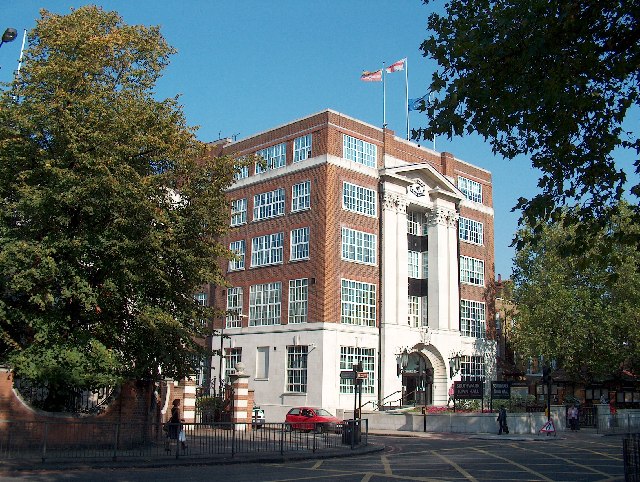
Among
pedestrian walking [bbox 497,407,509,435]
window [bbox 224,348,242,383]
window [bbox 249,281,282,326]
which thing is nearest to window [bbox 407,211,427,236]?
window [bbox 249,281,282,326]

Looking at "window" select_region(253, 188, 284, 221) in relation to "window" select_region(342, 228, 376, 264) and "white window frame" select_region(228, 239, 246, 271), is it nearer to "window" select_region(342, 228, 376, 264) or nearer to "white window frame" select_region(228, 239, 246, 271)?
"white window frame" select_region(228, 239, 246, 271)

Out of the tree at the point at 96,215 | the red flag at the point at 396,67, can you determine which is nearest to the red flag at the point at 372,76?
the red flag at the point at 396,67

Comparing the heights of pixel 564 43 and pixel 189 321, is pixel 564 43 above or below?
above

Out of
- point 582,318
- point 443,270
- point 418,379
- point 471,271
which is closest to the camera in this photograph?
point 582,318

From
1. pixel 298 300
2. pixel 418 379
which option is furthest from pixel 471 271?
pixel 298 300

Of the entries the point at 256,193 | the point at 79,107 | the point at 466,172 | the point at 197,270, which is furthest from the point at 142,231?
the point at 466,172

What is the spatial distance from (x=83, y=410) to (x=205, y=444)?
16.6 ft

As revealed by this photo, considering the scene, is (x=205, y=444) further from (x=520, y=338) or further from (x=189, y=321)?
(x=520, y=338)

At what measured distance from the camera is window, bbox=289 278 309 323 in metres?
47.5

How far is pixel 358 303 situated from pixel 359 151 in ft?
36.5

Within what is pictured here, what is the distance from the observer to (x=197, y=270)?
82.3ft

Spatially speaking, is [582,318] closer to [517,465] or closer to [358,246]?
[358,246]

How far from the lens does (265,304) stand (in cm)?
5047

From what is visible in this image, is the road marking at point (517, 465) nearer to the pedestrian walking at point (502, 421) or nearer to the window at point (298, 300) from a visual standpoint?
the pedestrian walking at point (502, 421)
